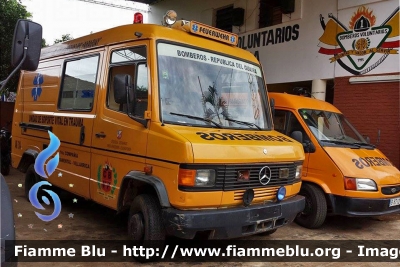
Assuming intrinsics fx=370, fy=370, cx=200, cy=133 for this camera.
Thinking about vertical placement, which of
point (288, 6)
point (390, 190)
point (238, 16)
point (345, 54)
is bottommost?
point (390, 190)

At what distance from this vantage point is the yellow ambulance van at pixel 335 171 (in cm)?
554

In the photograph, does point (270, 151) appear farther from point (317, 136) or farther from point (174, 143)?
point (317, 136)

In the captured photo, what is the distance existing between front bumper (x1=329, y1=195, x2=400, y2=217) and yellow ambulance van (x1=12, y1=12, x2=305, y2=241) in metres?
1.32

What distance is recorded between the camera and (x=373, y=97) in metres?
8.62

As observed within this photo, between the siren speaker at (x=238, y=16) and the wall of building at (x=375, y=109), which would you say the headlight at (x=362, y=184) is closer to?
the wall of building at (x=375, y=109)

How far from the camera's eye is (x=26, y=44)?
2.93m

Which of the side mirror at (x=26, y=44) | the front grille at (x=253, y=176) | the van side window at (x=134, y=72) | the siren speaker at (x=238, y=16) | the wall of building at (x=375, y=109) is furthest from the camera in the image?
the siren speaker at (x=238, y=16)

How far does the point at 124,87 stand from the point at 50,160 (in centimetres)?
260

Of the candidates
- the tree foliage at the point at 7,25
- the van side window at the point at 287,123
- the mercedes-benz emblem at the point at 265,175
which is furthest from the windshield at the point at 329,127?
the tree foliage at the point at 7,25

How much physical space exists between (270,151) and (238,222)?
0.88 m

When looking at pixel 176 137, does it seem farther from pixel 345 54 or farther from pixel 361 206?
pixel 345 54

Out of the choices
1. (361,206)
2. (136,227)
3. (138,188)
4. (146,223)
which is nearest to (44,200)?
(138,188)

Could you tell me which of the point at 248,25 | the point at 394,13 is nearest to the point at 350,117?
the point at 394,13

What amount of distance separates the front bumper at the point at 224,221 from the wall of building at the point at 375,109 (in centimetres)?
534
